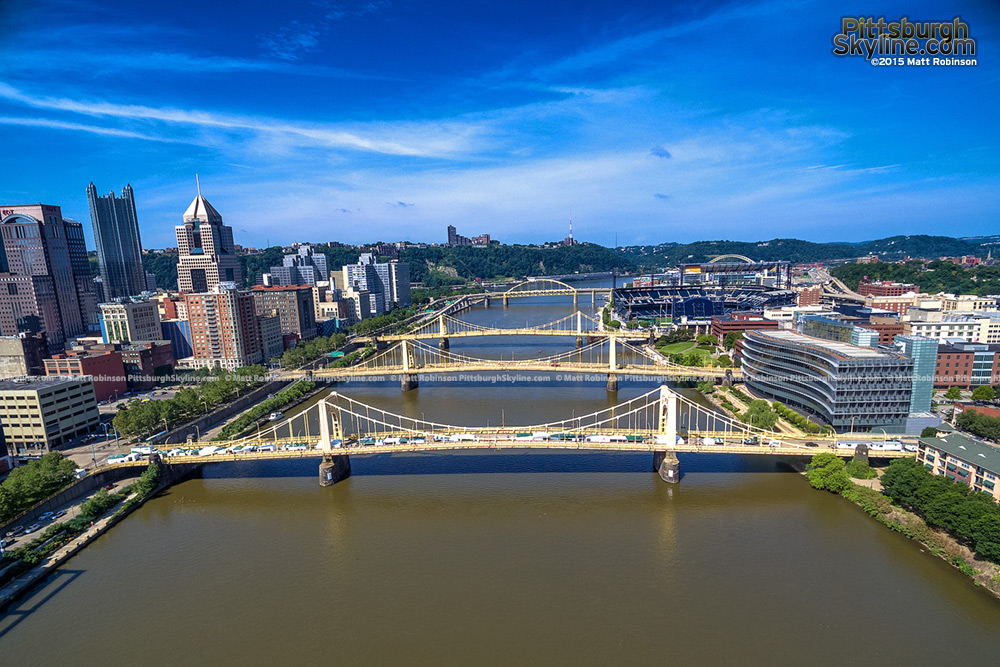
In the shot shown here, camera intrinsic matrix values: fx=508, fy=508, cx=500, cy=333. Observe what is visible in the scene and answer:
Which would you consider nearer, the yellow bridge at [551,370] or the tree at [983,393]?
the tree at [983,393]

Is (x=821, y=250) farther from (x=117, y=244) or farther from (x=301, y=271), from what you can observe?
(x=117, y=244)

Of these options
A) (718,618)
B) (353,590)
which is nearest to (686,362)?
(718,618)

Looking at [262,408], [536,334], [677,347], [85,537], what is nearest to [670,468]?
[85,537]

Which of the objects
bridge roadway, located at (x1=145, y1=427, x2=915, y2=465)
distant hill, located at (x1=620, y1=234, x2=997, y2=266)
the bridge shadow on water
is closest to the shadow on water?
bridge roadway, located at (x1=145, y1=427, x2=915, y2=465)

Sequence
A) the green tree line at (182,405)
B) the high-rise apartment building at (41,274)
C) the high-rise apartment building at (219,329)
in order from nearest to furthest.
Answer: the green tree line at (182,405) < the high-rise apartment building at (219,329) < the high-rise apartment building at (41,274)

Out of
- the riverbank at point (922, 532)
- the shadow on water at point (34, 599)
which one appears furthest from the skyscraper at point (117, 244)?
the riverbank at point (922, 532)

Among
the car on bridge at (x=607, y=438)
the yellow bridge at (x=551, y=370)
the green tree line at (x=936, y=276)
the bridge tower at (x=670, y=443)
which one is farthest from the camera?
the green tree line at (x=936, y=276)

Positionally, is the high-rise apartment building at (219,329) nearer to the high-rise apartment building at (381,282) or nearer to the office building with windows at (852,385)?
the high-rise apartment building at (381,282)

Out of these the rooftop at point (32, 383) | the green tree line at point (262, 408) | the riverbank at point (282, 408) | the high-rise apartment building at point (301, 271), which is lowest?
the riverbank at point (282, 408)
